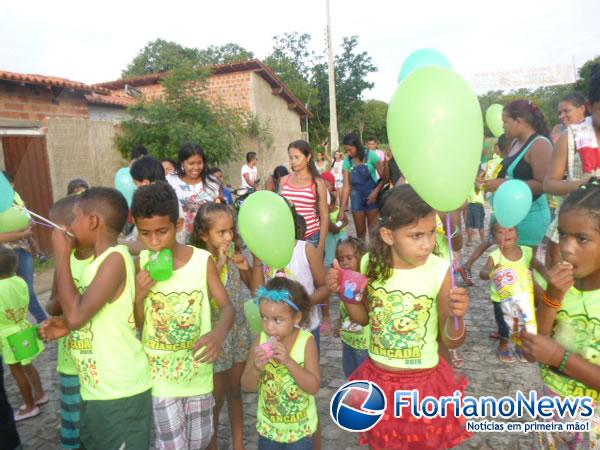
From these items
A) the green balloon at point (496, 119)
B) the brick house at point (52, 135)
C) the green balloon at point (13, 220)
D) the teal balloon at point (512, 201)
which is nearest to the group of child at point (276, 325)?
the green balloon at point (13, 220)

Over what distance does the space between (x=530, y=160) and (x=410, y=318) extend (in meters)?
2.05

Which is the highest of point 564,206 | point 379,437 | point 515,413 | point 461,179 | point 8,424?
point 461,179

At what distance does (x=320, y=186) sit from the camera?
404cm

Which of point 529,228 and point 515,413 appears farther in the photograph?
point 529,228

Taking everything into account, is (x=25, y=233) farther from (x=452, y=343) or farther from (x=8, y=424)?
(x=452, y=343)

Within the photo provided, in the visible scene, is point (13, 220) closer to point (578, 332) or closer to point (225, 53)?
point (578, 332)

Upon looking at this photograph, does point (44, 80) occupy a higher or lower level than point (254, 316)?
higher

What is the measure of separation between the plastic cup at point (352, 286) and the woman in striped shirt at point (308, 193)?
1.98m

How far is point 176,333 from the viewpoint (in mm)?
2078

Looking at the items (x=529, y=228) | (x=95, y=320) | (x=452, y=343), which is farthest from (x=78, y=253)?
(x=529, y=228)

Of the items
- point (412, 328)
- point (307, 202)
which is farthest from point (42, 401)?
point (412, 328)

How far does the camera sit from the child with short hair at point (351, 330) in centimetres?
264

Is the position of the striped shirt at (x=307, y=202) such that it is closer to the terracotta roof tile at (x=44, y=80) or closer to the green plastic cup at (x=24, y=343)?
the green plastic cup at (x=24, y=343)

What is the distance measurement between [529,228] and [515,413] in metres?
1.36
